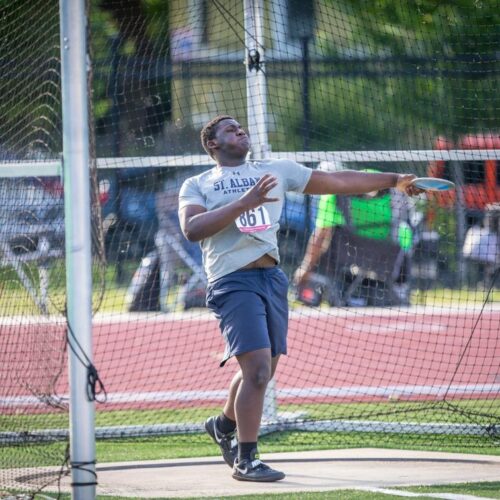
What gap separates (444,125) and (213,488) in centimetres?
531

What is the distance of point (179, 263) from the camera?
1488 cm

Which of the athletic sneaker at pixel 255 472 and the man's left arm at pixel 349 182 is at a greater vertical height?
the man's left arm at pixel 349 182

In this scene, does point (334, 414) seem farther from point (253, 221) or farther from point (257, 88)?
point (253, 221)

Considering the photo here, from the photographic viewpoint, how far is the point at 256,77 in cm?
852

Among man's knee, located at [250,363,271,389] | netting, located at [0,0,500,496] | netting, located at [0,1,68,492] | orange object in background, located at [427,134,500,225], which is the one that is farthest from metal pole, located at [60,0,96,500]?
orange object in background, located at [427,134,500,225]

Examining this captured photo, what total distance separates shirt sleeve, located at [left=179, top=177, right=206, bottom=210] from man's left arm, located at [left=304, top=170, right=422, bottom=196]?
66cm

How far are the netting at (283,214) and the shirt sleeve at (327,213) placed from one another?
58mm

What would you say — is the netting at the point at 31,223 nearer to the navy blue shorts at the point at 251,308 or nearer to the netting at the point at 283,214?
the netting at the point at 283,214

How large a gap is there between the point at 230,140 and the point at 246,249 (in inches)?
27.8

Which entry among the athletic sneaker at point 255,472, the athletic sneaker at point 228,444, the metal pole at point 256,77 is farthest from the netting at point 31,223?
the metal pole at point 256,77

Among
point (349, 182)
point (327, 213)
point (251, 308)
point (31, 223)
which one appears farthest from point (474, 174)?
point (251, 308)

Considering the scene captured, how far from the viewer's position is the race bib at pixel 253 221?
6164 mm

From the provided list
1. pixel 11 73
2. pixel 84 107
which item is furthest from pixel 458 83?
pixel 84 107

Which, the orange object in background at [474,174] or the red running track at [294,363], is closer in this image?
the red running track at [294,363]
